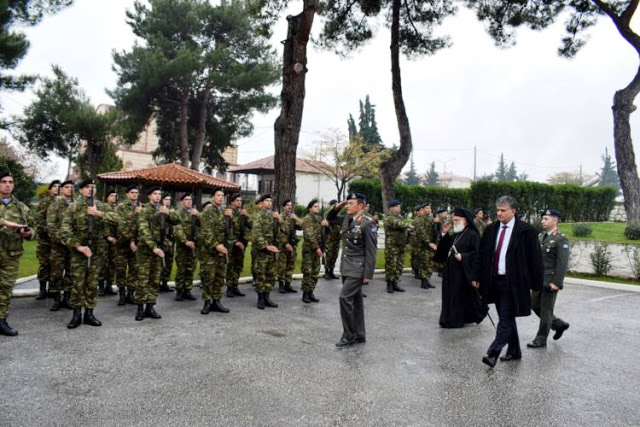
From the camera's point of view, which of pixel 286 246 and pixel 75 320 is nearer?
pixel 75 320

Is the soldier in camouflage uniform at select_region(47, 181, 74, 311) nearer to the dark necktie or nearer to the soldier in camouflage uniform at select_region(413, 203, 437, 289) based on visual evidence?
the dark necktie

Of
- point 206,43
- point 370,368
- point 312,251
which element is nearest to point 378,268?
point 312,251

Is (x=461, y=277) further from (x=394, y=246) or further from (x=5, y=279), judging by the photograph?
(x=5, y=279)

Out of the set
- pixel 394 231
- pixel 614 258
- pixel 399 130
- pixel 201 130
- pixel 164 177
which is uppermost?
pixel 201 130

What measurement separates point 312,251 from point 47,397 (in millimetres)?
5363

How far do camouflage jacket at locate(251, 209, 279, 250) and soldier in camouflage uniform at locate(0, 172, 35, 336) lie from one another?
126 inches

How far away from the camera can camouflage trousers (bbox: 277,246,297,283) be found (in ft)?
28.2

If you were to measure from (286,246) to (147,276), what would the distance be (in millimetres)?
2730

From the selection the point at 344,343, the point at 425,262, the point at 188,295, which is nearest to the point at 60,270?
the point at 188,295

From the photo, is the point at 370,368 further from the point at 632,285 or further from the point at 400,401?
the point at 632,285

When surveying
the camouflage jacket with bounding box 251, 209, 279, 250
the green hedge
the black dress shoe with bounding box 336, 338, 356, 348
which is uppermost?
the green hedge

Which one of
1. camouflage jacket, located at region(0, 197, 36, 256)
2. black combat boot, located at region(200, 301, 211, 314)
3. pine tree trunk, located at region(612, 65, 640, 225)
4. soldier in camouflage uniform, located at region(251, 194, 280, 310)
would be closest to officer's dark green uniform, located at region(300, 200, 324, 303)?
soldier in camouflage uniform, located at region(251, 194, 280, 310)

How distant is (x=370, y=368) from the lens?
4.64 m

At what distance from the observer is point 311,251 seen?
334 inches
